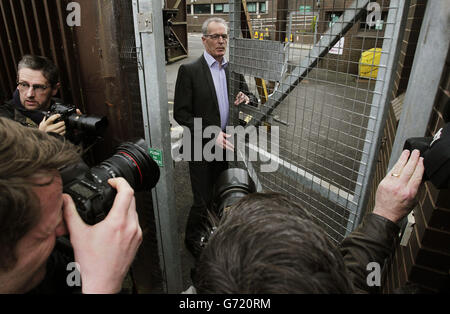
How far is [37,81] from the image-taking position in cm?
218

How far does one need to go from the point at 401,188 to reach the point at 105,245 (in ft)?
3.41

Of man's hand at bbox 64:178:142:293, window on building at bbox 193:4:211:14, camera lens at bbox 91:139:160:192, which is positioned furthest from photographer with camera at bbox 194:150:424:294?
window on building at bbox 193:4:211:14

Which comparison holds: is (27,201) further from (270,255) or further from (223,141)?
(223,141)

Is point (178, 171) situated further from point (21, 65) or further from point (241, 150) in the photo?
point (21, 65)

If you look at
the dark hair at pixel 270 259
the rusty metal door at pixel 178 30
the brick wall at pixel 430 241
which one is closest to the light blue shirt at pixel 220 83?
the brick wall at pixel 430 241

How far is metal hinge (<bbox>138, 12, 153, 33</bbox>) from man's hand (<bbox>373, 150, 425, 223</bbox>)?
4.66ft

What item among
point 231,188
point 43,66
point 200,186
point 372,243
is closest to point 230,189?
point 231,188

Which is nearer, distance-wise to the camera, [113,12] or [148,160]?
[148,160]

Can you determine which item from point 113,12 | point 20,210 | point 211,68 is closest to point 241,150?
point 211,68

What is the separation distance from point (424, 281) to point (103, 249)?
1.41 metres

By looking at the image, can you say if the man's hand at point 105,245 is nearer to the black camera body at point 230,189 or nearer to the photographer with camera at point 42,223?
the photographer with camera at point 42,223

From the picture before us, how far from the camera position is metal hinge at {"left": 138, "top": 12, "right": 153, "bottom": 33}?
1673 millimetres

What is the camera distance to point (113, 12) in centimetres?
175

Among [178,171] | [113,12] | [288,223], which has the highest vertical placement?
[113,12]
